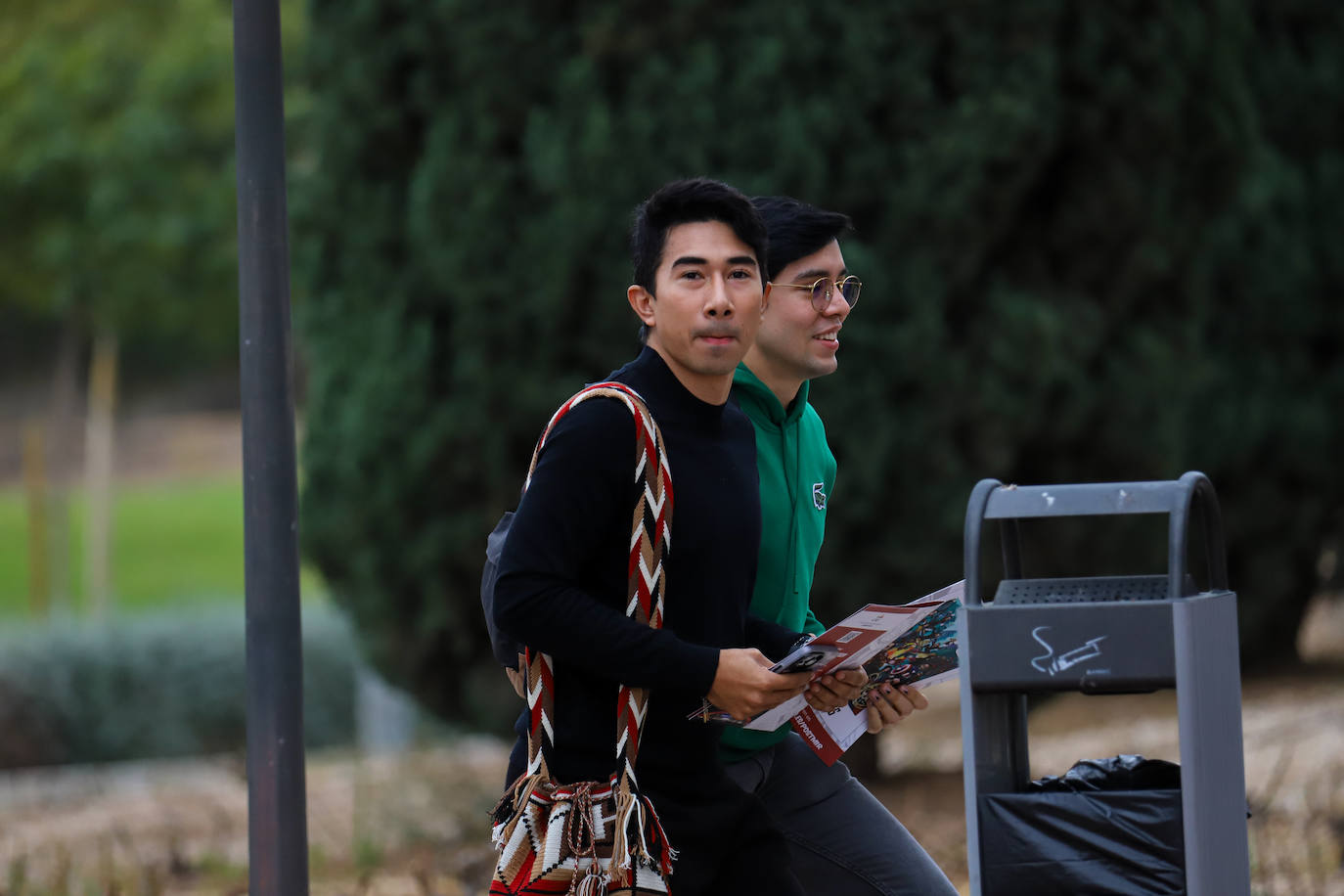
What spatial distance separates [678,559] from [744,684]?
237 millimetres

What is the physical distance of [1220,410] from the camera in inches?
398

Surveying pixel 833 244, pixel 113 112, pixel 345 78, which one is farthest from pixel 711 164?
pixel 113 112

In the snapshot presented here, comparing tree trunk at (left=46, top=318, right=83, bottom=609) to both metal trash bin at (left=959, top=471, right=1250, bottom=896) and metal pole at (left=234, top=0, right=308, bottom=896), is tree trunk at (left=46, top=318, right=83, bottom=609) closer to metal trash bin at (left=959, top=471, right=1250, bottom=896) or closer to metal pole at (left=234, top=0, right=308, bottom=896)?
metal pole at (left=234, top=0, right=308, bottom=896)

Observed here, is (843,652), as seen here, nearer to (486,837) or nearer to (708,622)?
(708,622)

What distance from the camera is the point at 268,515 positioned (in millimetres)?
2787

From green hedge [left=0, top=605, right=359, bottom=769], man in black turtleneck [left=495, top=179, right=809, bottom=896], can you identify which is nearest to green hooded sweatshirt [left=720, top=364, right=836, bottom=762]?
man in black turtleneck [left=495, top=179, right=809, bottom=896]

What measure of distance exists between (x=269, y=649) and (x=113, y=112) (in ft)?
37.9

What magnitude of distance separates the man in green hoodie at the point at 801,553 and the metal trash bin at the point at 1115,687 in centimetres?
36

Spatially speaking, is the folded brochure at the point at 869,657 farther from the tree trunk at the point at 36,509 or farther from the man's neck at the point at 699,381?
the tree trunk at the point at 36,509

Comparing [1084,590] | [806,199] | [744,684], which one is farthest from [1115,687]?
[806,199]

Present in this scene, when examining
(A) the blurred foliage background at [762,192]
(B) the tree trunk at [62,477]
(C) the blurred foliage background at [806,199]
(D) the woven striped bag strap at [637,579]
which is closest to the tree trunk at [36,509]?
(B) the tree trunk at [62,477]

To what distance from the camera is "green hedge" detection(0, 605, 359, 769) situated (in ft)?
34.0

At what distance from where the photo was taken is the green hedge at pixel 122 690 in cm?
1035

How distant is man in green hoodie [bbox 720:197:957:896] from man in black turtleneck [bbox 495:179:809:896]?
0.36 meters
